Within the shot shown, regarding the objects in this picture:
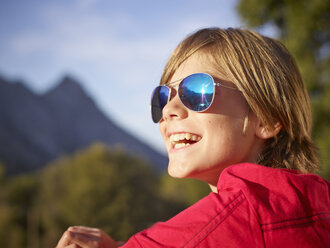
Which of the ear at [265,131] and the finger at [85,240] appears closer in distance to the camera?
the finger at [85,240]

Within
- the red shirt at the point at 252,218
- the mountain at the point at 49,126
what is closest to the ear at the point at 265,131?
the red shirt at the point at 252,218

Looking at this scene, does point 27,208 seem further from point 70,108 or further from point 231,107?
point 70,108

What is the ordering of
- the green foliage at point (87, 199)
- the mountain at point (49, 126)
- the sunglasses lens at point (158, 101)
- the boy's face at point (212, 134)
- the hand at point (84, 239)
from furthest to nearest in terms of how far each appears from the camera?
the mountain at point (49, 126) → the green foliage at point (87, 199) → the sunglasses lens at point (158, 101) → the boy's face at point (212, 134) → the hand at point (84, 239)

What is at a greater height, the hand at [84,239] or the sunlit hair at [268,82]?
the sunlit hair at [268,82]

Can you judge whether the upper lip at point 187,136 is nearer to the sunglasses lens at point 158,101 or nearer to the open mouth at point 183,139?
the open mouth at point 183,139

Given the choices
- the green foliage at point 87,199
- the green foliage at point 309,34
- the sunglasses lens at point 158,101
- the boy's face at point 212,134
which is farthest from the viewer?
the green foliage at point 87,199

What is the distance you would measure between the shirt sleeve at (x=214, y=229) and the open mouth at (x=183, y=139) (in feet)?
1.33

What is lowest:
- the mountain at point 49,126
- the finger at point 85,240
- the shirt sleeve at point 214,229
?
the mountain at point 49,126

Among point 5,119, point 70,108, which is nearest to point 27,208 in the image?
point 5,119

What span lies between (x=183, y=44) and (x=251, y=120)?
0.46 m

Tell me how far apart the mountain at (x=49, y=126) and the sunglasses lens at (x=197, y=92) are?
181ft

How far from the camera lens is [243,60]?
4.35ft

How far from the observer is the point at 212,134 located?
123 cm

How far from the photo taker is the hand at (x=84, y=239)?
1.03m
